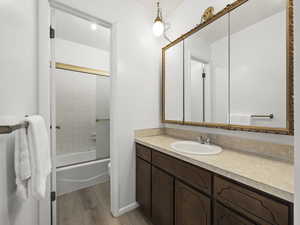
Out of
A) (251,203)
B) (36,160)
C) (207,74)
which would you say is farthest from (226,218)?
(207,74)

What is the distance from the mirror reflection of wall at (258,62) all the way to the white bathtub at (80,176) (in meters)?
2.12

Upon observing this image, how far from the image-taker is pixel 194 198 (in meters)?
0.95

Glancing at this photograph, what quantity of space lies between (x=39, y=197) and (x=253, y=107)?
4.76ft

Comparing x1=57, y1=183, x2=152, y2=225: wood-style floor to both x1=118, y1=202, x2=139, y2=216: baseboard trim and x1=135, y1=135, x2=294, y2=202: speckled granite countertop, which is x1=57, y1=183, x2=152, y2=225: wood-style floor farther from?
x1=135, y1=135, x2=294, y2=202: speckled granite countertop

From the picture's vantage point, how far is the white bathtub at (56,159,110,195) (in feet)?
6.31

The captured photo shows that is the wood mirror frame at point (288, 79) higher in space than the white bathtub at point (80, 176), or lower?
higher

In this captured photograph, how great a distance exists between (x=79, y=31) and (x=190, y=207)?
270 centimetres

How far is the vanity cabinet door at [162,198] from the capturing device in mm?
1163

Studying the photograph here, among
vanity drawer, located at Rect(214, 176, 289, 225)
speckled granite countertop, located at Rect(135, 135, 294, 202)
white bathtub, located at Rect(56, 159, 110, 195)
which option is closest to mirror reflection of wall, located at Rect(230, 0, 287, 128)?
speckled granite countertop, located at Rect(135, 135, 294, 202)

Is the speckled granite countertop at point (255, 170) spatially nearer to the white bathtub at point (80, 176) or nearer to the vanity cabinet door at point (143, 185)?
the vanity cabinet door at point (143, 185)

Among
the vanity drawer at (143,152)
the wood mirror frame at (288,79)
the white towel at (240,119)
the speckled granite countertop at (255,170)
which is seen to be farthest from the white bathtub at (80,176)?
the white towel at (240,119)

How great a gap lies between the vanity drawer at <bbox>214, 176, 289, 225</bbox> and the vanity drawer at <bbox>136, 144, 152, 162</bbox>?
0.73 metres

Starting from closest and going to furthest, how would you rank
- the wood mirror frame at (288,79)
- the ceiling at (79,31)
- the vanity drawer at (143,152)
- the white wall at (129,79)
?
the wood mirror frame at (288,79) → the vanity drawer at (143,152) → the white wall at (129,79) → the ceiling at (79,31)

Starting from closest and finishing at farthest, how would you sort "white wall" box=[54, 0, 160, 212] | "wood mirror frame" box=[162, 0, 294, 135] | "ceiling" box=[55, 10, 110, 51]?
"wood mirror frame" box=[162, 0, 294, 135], "white wall" box=[54, 0, 160, 212], "ceiling" box=[55, 10, 110, 51]
